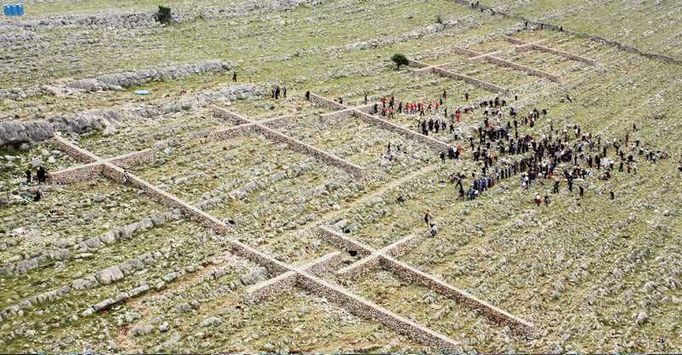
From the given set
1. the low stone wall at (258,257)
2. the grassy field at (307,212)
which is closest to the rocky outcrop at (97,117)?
the grassy field at (307,212)

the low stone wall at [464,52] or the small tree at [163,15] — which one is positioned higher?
the small tree at [163,15]

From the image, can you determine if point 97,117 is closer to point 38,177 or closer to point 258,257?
point 38,177

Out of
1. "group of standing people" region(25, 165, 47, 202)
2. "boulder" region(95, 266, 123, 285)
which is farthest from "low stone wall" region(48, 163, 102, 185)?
"boulder" region(95, 266, 123, 285)

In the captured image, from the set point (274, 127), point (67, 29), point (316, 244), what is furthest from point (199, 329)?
point (67, 29)

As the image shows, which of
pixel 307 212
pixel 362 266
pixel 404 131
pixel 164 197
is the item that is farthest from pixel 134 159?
pixel 404 131

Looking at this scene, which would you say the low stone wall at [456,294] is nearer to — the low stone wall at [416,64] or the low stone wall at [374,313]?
the low stone wall at [374,313]
